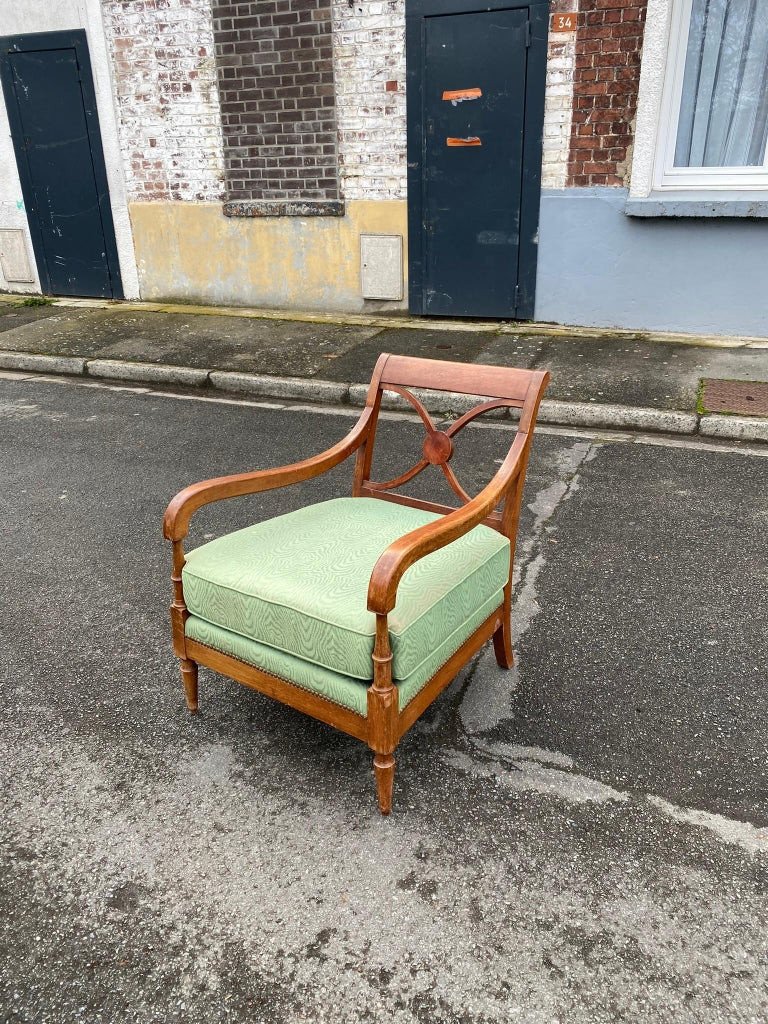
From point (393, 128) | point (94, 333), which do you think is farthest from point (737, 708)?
point (94, 333)

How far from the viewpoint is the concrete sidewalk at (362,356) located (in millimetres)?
5734

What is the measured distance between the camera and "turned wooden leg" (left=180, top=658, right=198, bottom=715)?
2.69 metres

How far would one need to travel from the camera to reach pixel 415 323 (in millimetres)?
8234

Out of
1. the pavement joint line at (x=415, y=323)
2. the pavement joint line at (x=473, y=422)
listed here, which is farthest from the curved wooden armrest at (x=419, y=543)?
the pavement joint line at (x=415, y=323)

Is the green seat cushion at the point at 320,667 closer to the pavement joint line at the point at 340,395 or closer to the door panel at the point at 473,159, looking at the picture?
the pavement joint line at the point at 340,395

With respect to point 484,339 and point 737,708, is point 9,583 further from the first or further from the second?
point 484,339

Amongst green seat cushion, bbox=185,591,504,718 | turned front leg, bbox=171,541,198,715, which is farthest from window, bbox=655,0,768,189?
turned front leg, bbox=171,541,198,715

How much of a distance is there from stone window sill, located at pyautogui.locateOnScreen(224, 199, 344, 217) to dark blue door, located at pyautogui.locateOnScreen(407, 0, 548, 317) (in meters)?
0.91

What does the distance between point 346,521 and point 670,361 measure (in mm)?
4729

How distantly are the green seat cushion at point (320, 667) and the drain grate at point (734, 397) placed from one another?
11.8 ft

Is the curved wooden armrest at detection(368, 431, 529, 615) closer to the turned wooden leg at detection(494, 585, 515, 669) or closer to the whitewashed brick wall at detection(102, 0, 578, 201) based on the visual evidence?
the turned wooden leg at detection(494, 585, 515, 669)

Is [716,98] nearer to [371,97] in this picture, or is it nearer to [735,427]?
[371,97]

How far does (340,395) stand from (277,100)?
393 cm

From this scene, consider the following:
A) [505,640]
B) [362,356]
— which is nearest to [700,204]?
[362,356]
